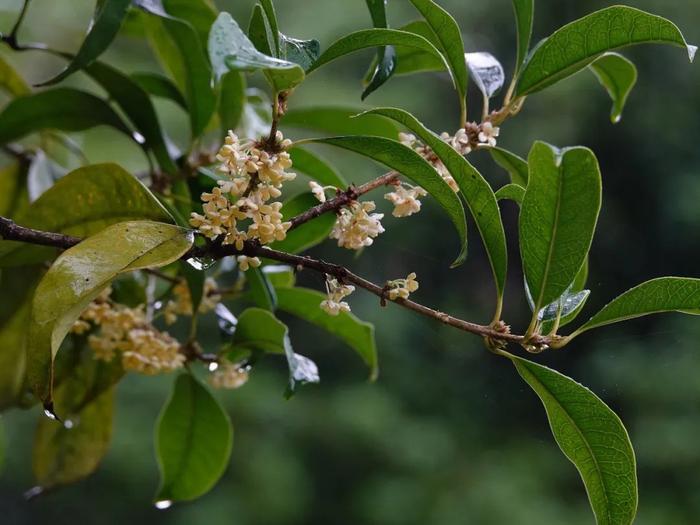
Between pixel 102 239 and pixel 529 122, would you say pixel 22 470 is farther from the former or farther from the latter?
pixel 102 239

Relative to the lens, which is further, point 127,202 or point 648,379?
point 648,379

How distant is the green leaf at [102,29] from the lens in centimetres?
52

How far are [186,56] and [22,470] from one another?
2.61 m

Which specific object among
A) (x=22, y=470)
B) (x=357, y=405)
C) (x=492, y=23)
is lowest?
(x=22, y=470)

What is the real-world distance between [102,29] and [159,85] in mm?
360

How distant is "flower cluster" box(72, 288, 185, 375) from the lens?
0.66 m

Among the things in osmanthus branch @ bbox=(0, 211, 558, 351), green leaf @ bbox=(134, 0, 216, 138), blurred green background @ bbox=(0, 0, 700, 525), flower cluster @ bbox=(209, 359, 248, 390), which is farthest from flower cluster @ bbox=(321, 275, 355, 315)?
blurred green background @ bbox=(0, 0, 700, 525)

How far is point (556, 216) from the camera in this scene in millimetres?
493

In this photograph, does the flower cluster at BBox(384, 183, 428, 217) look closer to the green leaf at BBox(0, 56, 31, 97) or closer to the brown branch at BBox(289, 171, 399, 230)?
the brown branch at BBox(289, 171, 399, 230)

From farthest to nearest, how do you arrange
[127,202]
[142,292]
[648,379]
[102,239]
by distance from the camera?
[648,379] < [142,292] < [127,202] < [102,239]

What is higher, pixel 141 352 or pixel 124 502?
pixel 141 352

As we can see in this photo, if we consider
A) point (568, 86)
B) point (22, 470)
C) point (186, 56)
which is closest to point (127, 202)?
point (186, 56)

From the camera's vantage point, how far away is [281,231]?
0.49 meters

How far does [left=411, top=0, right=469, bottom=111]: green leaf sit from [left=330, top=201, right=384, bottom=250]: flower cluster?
0.41 ft
